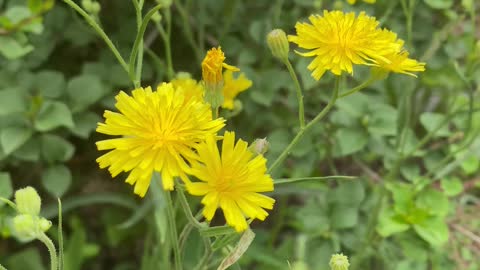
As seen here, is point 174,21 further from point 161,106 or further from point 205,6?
point 161,106

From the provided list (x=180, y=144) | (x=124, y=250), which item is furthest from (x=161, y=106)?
(x=124, y=250)

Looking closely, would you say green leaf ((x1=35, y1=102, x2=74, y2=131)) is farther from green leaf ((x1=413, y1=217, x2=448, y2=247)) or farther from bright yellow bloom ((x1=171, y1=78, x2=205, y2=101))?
green leaf ((x1=413, y1=217, x2=448, y2=247))

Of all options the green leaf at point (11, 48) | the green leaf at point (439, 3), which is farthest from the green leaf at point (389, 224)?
the green leaf at point (11, 48)

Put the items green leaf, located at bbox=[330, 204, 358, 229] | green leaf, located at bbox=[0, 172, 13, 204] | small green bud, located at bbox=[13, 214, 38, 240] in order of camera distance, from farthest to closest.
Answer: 1. green leaf, located at bbox=[330, 204, 358, 229]
2. green leaf, located at bbox=[0, 172, 13, 204]
3. small green bud, located at bbox=[13, 214, 38, 240]

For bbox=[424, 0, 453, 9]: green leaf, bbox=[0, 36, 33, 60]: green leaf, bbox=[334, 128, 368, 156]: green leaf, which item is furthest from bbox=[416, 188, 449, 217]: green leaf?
bbox=[0, 36, 33, 60]: green leaf

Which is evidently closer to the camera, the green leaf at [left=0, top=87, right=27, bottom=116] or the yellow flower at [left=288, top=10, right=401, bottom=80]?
the yellow flower at [left=288, top=10, right=401, bottom=80]

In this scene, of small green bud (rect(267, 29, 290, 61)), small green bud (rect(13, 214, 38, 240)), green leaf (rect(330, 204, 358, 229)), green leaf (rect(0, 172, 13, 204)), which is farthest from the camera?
green leaf (rect(330, 204, 358, 229))
